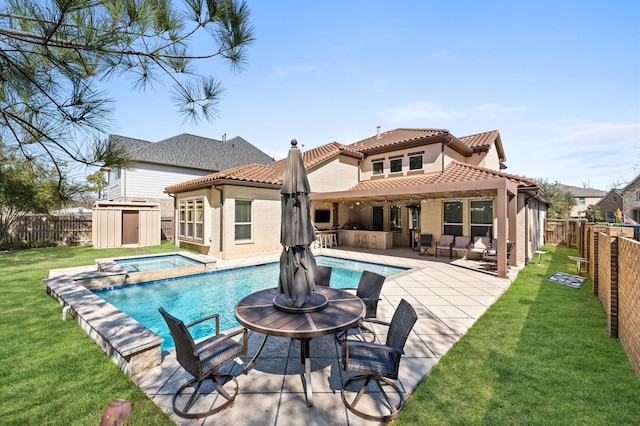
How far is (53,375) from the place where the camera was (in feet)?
11.1

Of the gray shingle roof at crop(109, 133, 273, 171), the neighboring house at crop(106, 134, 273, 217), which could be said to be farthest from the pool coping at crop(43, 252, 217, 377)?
the gray shingle roof at crop(109, 133, 273, 171)

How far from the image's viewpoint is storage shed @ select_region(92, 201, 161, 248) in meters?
15.2

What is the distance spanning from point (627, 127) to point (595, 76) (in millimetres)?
40993

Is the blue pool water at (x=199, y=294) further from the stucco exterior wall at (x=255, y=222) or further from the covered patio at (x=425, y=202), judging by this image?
the covered patio at (x=425, y=202)

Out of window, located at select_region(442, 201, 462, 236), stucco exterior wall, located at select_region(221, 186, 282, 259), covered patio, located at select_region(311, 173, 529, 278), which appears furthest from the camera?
window, located at select_region(442, 201, 462, 236)

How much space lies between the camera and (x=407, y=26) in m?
8.26

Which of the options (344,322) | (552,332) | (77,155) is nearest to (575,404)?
(552,332)

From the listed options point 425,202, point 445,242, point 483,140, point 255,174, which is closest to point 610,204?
point 483,140

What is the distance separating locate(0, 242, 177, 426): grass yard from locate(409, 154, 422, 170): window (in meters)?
14.0

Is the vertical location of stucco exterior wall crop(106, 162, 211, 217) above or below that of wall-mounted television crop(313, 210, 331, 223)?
above

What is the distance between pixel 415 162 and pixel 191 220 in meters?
12.3

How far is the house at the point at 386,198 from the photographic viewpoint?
36.0 ft

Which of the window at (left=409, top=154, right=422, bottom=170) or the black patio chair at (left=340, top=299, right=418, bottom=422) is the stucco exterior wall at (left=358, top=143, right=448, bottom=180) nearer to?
the window at (left=409, top=154, right=422, bottom=170)

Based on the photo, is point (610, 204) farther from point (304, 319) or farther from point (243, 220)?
point (304, 319)
